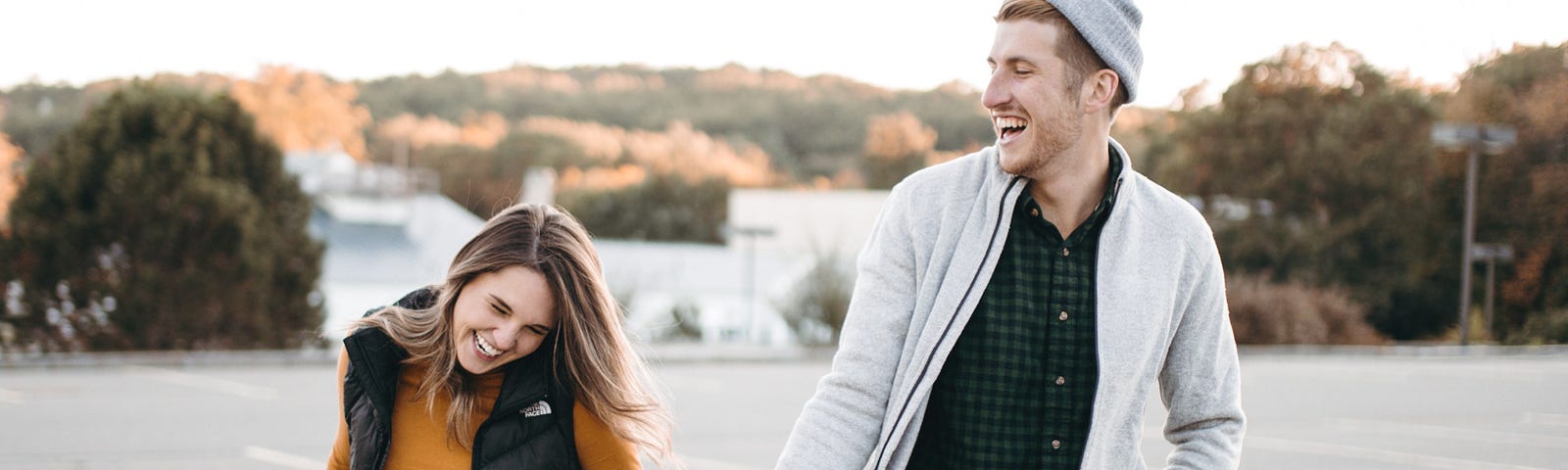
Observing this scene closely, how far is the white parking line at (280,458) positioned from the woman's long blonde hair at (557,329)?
7357 millimetres

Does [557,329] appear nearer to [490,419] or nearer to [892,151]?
[490,419]

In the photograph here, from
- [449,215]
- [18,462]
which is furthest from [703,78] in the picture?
[18,462]

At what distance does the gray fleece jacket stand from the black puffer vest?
2.31ft

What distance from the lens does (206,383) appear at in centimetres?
1541

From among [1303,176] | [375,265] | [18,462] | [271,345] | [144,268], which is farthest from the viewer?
[1303,176]

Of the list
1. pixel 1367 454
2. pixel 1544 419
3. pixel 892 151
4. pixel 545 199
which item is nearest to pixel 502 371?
pixel 1367 454

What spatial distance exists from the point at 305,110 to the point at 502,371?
227ft

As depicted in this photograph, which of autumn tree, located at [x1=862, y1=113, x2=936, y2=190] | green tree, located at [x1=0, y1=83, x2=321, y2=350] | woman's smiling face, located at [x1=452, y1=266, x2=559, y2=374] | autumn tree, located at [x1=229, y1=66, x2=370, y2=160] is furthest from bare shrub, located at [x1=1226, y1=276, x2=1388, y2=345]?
autumn tree, located at [x1=229, y1=66, x2=370, y2=160]

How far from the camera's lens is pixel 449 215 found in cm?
4594

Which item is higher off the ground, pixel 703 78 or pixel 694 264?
pixel 703 78

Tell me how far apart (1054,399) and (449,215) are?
44956mm

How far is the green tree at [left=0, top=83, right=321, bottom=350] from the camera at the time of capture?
56.3 feet

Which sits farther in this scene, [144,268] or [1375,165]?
[1375,165]

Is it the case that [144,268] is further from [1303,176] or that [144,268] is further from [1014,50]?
[1303,176]
